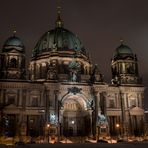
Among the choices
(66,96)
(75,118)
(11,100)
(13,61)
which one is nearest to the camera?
(11,100)

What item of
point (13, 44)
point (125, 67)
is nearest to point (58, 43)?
point (13, 44)

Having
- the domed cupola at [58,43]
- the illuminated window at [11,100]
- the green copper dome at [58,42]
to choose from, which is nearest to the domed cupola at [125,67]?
the domed cupola at [58,43]

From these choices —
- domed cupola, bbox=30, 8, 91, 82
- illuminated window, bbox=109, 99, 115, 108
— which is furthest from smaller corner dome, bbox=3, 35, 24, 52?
illuminated window, bbox=109, 99, 115, 108

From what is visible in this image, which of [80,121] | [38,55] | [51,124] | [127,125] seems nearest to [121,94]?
[127,125]

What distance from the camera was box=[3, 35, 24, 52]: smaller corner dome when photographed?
61.2 meters

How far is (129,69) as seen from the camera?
67.4 meters

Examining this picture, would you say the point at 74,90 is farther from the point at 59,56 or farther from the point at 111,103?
the point at 59,56

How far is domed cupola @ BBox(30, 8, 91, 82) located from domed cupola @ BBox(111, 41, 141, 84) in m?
7.46

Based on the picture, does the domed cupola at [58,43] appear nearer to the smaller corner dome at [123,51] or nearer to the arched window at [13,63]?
the smaller corner dome at [123,51]

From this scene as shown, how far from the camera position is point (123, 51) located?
69.6 metres

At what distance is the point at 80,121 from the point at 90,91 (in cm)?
727

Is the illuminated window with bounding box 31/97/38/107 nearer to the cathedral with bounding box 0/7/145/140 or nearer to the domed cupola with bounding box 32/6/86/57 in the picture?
the cathedral with bounding box 0/7/145/140

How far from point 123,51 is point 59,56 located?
51.1ft

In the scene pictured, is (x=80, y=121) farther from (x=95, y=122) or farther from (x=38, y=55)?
(x=38, y=55)
